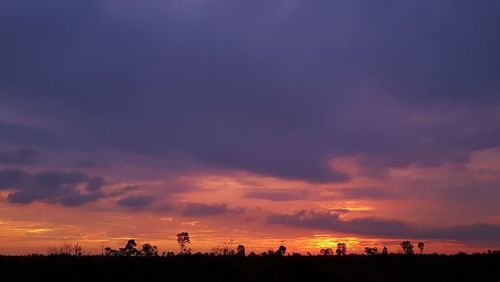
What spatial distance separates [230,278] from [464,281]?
49.0 feet

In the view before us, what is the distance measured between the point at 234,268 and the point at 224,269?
64 cm

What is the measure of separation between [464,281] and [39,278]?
86.8 ft

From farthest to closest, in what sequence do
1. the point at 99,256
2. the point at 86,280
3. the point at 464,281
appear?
the point at 99,256, the point at 464,281, the point at 86,280

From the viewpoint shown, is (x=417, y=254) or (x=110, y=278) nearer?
(x=110, y=278)

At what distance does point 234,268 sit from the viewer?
112 feet

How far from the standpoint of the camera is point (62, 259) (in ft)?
117

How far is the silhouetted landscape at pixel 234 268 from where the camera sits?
108 ft

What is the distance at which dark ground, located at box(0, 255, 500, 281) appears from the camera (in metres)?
32.8

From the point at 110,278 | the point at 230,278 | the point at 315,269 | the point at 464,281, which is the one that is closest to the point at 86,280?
the point at 110,278

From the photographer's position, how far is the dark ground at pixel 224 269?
32750 mm

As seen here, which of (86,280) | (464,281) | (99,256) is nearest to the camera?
(86,280)

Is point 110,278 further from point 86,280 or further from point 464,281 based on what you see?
point 464,281

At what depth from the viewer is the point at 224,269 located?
34.3 m

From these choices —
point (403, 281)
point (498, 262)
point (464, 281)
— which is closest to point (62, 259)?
point (403, 281)
